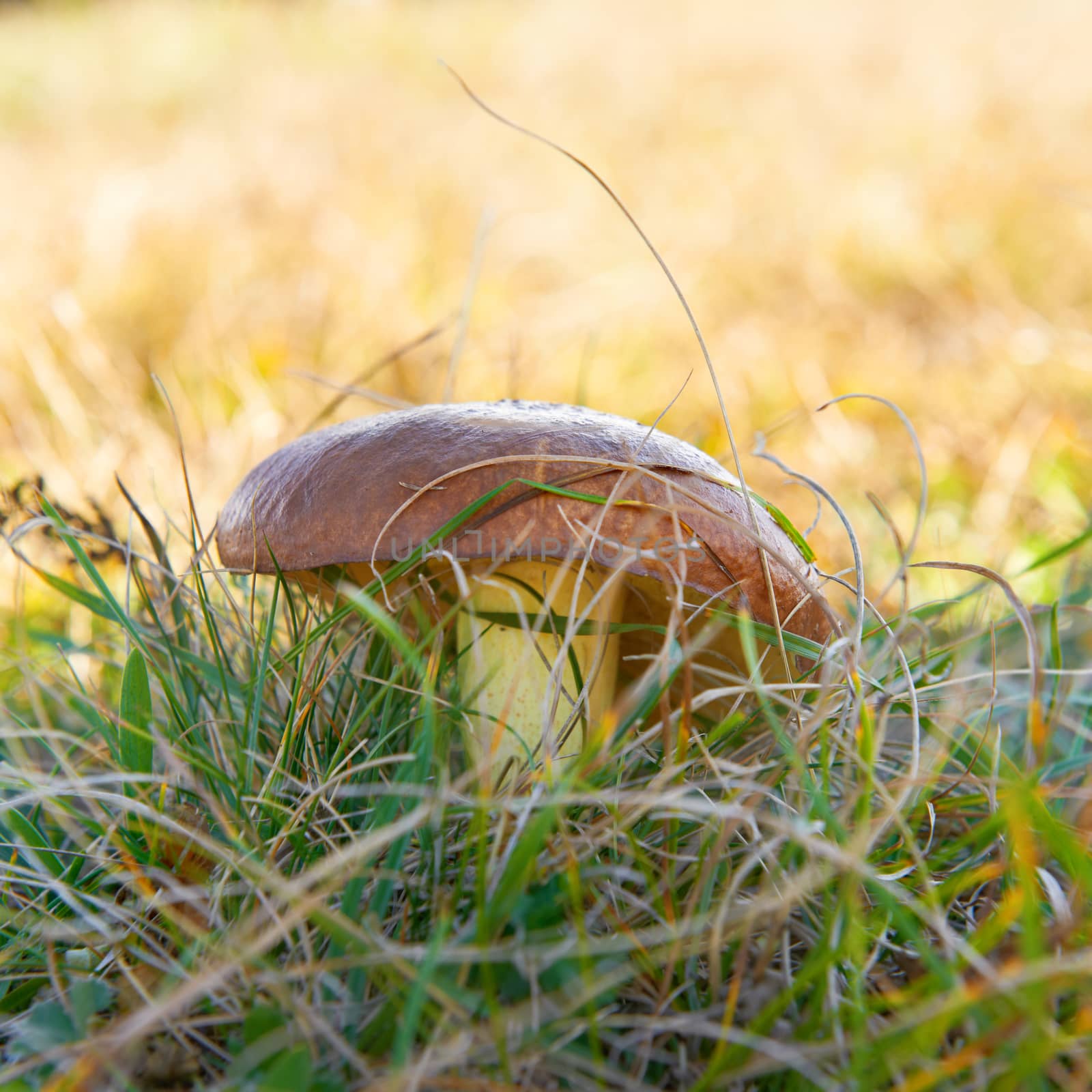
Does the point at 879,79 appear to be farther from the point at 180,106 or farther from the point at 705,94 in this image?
the point at 180,106

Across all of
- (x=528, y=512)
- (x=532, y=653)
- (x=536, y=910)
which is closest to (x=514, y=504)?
(x=528, y=512)

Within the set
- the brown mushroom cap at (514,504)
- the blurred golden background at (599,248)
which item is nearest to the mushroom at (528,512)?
the brown mushroom cap at (514,504)

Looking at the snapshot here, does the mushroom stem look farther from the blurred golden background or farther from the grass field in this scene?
the blurred golden background

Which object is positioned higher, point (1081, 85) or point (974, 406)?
point (1081, 85)

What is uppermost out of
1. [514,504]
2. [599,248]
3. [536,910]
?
[514,504]

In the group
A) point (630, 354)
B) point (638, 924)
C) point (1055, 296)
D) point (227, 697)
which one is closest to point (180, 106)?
point (630, 354)

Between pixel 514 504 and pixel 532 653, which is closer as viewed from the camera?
pixel 514 504

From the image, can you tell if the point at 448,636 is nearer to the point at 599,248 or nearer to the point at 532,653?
the point at 532,653
